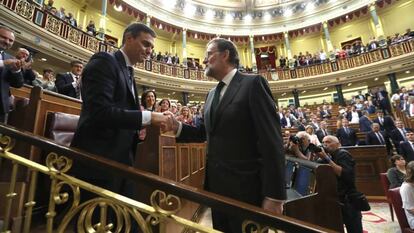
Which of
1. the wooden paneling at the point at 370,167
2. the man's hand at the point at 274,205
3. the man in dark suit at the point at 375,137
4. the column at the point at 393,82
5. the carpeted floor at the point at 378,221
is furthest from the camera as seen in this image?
the column at the point at 393,82

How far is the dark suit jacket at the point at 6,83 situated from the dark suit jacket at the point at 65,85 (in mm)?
1094

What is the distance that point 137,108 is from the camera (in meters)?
1.35

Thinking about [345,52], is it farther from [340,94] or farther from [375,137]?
[375,137]

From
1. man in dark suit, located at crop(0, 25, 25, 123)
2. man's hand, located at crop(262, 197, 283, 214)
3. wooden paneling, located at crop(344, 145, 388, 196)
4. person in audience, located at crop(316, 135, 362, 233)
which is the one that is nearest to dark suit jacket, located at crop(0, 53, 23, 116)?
man in dark suit, located at crop(0, 25, 25, 123)

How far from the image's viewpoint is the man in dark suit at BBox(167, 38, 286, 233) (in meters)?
1.06

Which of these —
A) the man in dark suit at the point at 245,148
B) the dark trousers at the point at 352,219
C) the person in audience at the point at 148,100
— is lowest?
the dark trousers at the point at 352,219

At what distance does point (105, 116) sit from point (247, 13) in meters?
16.4

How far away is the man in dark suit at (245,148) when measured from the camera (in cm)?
106

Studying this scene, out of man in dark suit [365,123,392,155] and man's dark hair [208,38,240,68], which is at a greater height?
man's dark hair [208,38,240,68]

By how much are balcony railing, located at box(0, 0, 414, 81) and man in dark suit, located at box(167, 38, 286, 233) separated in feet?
23.0

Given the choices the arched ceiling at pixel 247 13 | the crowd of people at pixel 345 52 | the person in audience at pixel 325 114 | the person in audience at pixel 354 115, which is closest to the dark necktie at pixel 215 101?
the person in audience at pixel 354 115

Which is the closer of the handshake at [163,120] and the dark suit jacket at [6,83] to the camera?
the handshake at [163,120]

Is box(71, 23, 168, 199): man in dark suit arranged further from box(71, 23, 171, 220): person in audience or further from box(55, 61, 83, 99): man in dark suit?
box(55, 61, 83, 99): man in dark suit

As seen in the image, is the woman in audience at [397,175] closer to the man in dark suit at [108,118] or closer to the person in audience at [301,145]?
the person in audience at [301,145]
